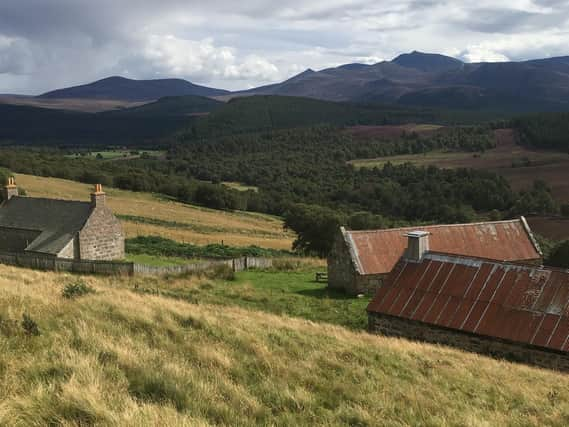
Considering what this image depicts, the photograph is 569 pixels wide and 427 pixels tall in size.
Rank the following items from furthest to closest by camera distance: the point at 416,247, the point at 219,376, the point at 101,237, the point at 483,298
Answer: the point at 101,237 → the point at 416,247 → the point at 483,298 → the point at 219,376

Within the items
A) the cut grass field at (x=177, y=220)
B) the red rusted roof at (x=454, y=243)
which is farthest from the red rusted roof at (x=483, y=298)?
the cut grass field at (x=177, y=220)

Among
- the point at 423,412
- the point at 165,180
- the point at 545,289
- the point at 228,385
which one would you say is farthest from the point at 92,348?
the point at 165,180

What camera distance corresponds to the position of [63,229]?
109ft

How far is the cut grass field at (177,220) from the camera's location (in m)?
53.8

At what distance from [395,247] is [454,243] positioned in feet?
11.7

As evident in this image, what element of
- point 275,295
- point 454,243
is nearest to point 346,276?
point 275,295

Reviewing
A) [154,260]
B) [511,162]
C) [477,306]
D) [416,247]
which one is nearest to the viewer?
[477,306]

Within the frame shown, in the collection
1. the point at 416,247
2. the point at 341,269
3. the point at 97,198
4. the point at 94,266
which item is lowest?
the point at 341,269

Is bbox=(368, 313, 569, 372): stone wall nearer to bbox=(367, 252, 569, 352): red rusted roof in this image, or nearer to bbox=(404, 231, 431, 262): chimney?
bbox=(367, 252, 569, 352): red rusted roof

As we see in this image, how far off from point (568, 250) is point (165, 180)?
71.2 m

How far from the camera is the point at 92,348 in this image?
9.30 metres

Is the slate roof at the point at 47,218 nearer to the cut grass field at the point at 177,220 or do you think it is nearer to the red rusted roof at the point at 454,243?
the cut grass field at the point at 177,220

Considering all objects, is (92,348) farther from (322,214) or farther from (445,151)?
(445,151)

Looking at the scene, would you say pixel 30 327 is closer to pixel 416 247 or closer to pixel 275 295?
pixel 416 247
